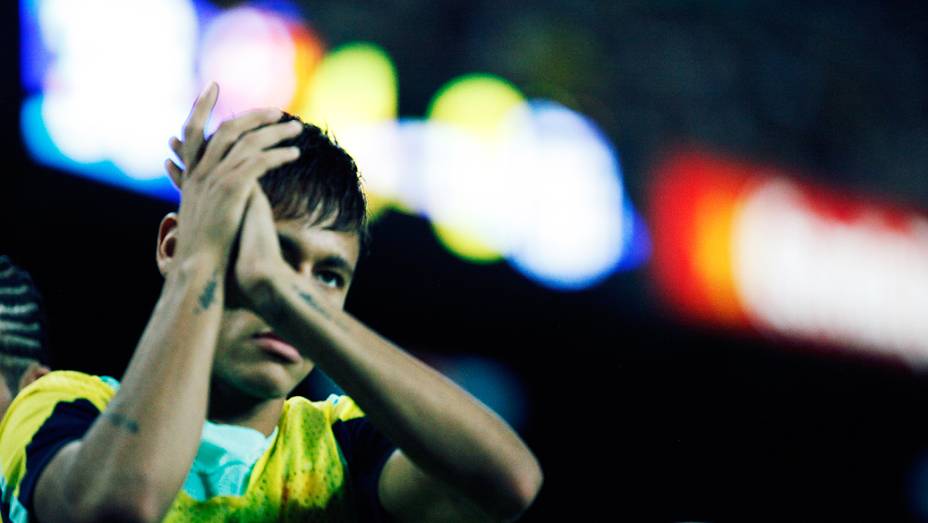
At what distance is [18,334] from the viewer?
76.1 inches

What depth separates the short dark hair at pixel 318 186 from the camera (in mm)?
1268

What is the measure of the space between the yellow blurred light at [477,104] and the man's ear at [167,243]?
7.09 ft

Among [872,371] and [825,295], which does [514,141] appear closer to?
[825,295]

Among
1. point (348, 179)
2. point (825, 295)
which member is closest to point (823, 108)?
point (825, 295)

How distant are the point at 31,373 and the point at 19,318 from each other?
0.13m

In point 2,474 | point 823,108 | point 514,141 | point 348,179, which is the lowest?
point 2,474

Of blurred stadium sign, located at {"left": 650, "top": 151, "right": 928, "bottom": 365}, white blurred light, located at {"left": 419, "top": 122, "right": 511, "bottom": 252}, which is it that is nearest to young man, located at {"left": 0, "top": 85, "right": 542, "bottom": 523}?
white blurred light, located at {"left": 419, "top": 122, "right": 511, "bottom": 252}

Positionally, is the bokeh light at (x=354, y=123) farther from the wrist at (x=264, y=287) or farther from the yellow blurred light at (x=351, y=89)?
the wrist at (x=264, y=287)

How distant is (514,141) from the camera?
3.60 m

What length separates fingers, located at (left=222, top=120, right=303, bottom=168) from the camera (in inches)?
45.7

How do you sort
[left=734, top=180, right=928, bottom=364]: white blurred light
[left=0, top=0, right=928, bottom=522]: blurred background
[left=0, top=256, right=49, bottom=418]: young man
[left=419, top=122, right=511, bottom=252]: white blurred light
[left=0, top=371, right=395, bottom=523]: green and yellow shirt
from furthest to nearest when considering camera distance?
Answer: 1. [left=734, top=180, right=928, bottom=364]: white blurred light
2. [left=419, top=122, right=511, bottom=252]: white blurred light
3. [left=0, top=0, right=928, bottom=522]: blurred background
4. [left=0, top=256, right=49, bottom=418]: young man
5. [left=0, top=371, right=395, bottom=523]: green and yellow shirt

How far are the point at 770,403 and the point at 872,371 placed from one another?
21.8 inches

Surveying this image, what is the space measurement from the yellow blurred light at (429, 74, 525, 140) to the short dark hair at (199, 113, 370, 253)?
6.85ft

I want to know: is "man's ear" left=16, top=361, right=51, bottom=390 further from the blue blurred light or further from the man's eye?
the blue blurred light
